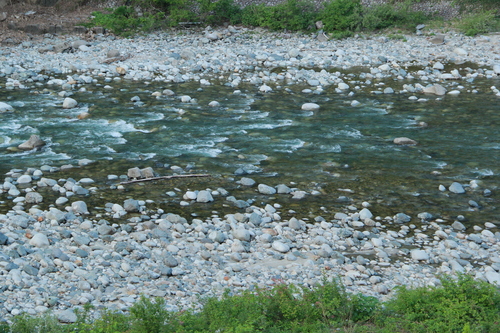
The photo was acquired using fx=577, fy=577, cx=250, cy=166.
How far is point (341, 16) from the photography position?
57.0 ft

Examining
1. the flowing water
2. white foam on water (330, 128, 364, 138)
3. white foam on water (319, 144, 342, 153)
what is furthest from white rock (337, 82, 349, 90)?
white foam on water (319, 144, 342, 153)

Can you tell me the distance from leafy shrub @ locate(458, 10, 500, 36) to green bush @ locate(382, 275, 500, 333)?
13.7m

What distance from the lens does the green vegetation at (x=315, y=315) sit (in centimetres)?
392

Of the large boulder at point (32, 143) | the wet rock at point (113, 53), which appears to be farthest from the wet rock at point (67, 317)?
the wet rock at point (113, 53)

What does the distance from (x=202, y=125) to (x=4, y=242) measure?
4.87m

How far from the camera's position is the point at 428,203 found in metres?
7.00

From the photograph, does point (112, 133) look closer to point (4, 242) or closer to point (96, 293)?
point (4, 242)

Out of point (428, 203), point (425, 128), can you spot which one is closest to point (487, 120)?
point (425, 128)

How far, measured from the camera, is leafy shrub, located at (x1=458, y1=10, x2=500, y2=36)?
54.4 ft

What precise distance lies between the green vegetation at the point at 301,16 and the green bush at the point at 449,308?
1332 cm

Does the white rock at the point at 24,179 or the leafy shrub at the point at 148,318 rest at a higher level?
the leafy shrub at the point at 148,318

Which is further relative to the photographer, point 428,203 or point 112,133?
point 112,133

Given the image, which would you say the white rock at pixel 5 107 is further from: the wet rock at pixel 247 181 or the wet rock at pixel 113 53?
the wet rock at pixel 247 181

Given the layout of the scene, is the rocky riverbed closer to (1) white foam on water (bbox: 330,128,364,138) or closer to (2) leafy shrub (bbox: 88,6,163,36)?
(1) white foam on water (bbox: 330,128,364,138)
